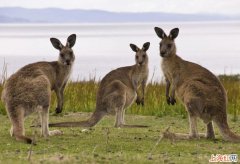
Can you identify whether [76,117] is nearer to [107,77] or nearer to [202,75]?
[107,77]

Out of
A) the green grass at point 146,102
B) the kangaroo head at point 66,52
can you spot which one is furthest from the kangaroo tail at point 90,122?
the green grass at point 146,102

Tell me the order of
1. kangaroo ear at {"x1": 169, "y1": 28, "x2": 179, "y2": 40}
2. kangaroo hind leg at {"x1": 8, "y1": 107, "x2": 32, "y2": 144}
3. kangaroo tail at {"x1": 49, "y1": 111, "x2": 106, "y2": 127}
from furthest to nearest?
1. kangaroo ear at {"x1": 169, "y1": 28, "x2": 179, "y2": 40}
2. kangaroo tail at {"x1": 49, "y1": 111, "x2": 106, "y2": 127}
3. kangaroo hind leg at {"x1": 8, "y1": 107, "x2": 32, "y2": 144}

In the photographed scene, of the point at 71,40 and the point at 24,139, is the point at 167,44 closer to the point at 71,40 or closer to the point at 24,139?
the point at 71,40

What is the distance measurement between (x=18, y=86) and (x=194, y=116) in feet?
7.12

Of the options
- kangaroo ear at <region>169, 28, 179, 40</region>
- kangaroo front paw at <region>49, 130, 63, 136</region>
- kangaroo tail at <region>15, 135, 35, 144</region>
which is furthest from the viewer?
kangaroo ear at <region>169, 28, 179, 40</region>

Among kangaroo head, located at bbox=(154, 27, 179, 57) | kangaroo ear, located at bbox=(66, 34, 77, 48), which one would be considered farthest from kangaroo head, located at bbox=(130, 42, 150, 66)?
kangaroo ear, located at bbox=(66, 34, 77, 48)

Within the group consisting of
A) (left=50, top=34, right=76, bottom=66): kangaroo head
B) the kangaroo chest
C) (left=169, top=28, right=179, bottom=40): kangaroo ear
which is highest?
(left=169, top=28, right=179, bottom=40): kangaroo ear

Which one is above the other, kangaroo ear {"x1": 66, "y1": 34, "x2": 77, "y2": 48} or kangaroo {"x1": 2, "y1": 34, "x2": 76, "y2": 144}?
kangaroo ear {"x1": 66, "y1": 34, "x2": 77, "y2": 48}

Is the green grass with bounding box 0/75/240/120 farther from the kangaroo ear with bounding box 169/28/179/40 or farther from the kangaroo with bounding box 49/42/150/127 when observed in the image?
the kangaroo ear with bounding box 169/28/179/40

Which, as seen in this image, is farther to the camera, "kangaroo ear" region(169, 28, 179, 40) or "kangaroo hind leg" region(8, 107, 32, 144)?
"kangaroo ear" region(169, 28, 179, 40)

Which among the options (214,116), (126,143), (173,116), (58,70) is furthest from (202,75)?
(173,116)

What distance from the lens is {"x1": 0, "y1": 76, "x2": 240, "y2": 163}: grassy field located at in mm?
6609

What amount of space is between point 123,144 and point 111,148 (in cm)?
31

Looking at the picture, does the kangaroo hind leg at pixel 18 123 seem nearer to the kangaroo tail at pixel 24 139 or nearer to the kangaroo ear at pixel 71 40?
the kangaroo tail at pixel 24 139
